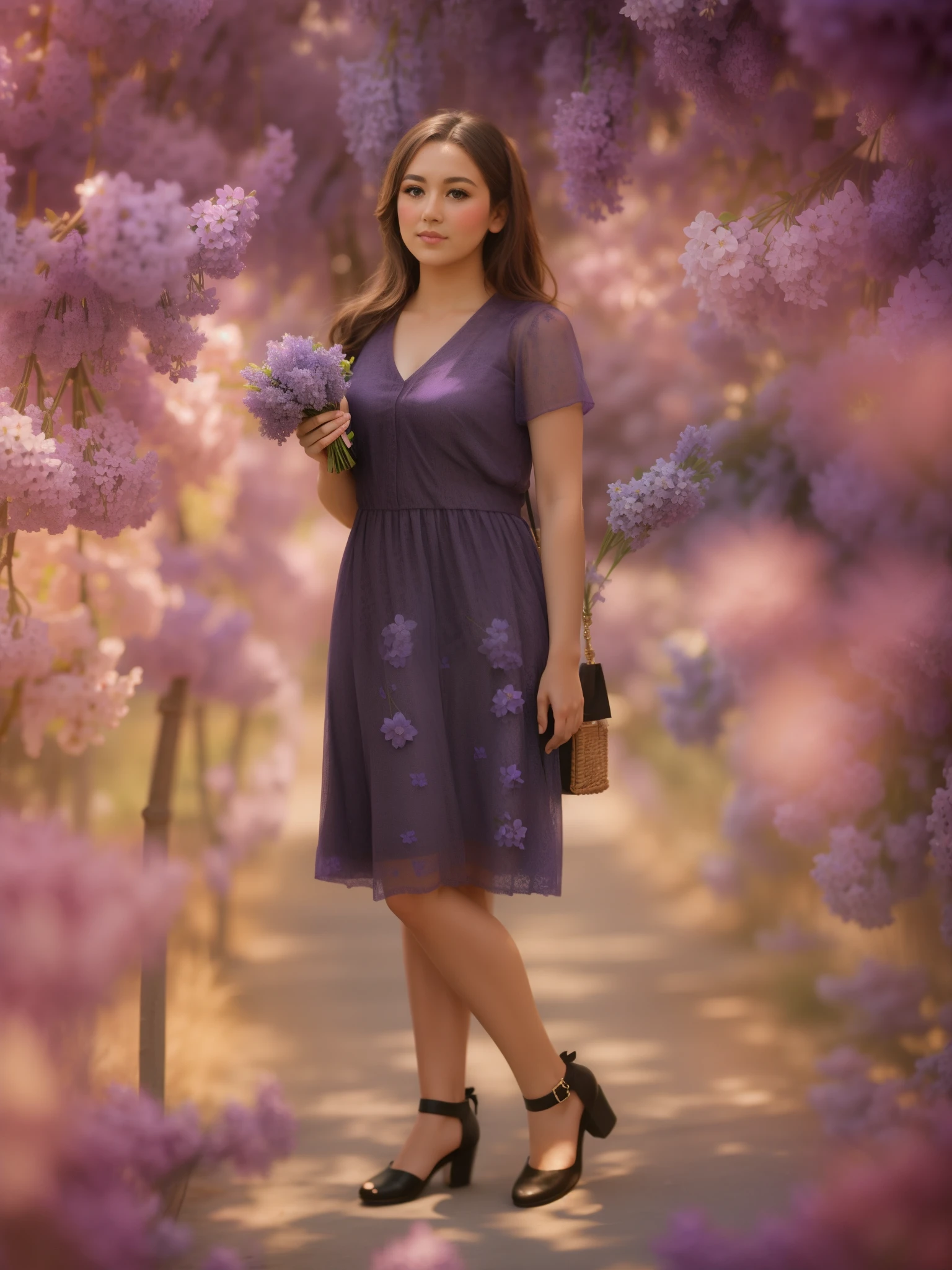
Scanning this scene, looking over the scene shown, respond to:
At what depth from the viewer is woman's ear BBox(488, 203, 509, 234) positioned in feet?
7.71

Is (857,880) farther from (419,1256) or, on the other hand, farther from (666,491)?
(419,1256)

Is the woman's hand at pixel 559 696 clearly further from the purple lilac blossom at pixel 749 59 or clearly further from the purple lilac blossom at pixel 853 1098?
the purple lilac blossom at pixel 749 59

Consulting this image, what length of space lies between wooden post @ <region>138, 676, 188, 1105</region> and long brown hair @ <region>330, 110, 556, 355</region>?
3.35 ft

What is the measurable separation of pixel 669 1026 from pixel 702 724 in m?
0.91

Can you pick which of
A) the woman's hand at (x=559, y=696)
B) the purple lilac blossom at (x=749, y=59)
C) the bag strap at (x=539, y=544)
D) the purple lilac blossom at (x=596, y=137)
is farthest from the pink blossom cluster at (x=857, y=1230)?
the purple lilac blossom at (x=596, y=137)

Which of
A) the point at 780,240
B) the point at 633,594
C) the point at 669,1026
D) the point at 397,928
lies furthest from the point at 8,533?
the point at 633,594

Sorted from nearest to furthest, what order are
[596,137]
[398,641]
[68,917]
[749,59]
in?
1. [68,917]
2. [398,641]
3. [749,59]
4. [596,137]

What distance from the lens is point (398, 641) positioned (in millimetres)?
2201

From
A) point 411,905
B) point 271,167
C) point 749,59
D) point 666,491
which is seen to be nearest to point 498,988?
point 411,905

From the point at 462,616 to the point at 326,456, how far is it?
349 millimetres

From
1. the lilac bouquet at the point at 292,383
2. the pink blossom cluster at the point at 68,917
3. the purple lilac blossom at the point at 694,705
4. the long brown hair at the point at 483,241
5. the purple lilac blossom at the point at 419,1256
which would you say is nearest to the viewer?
the pink blossom cluster at the point at 68,917

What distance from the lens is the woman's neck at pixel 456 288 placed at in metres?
2.37

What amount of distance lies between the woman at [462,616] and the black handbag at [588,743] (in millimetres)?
22

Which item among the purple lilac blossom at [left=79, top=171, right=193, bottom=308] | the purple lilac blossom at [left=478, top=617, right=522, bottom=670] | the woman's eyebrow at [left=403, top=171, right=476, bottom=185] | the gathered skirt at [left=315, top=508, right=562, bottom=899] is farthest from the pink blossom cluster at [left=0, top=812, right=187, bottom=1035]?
the woman's eyebrow at [left=403, top=171, right=476, bottom=185]
